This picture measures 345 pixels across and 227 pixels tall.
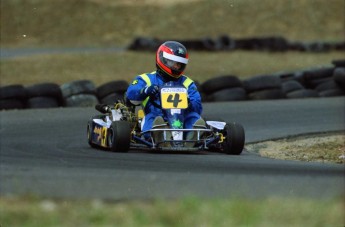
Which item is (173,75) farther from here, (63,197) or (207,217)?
(207,217)

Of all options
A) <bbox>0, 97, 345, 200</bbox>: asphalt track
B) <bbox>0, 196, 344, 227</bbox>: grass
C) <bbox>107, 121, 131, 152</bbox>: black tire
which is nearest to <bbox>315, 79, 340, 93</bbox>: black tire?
<bbox>0, 97, 345, 200</bbox>: asphalt track

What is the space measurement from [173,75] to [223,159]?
1542 mm

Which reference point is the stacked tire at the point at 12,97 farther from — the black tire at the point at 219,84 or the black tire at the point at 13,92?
the black tire at the point at 219,84

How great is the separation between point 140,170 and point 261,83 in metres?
9.56

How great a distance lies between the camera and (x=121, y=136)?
10656mm

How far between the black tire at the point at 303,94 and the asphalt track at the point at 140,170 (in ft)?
13.7

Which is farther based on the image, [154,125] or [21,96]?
[21,96]

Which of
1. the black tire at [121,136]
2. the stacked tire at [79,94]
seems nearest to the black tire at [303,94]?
the stacked tire at [79,94]

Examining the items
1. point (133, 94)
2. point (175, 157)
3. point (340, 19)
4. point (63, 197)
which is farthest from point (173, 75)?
point (340, 19)

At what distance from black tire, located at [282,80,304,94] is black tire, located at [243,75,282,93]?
0.42 metres

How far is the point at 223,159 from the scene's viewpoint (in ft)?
33.0

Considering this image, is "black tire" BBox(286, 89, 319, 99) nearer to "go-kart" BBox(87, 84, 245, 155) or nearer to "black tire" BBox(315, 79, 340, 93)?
"black tire" BBox(315, 79, 340, 93)

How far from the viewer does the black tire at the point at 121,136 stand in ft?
35.0

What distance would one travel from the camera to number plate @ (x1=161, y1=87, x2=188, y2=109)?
11.0m
